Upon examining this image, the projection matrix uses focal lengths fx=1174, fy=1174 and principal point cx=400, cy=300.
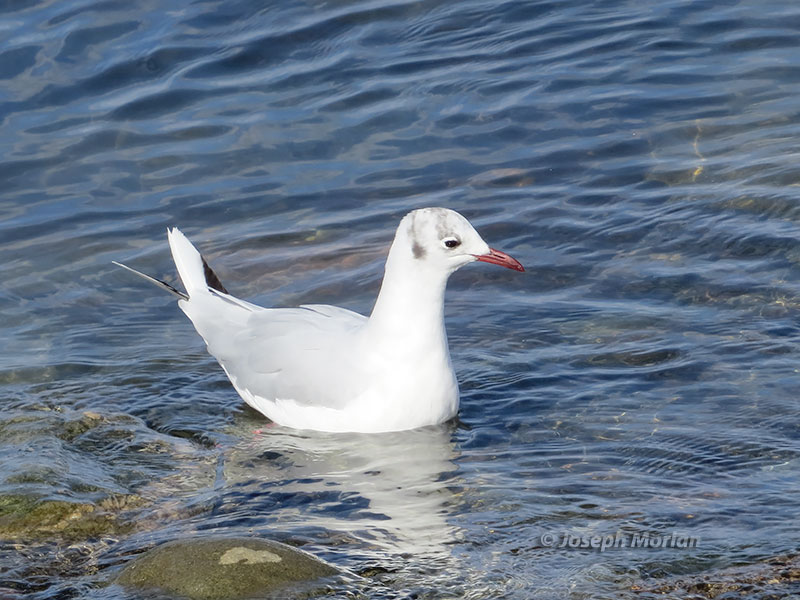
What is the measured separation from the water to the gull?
14 cm

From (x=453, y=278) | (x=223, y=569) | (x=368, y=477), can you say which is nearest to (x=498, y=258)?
(x=368, y=477)

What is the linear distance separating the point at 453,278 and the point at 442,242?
2466mm

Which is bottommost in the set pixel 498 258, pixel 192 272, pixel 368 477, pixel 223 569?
pixel 368 477

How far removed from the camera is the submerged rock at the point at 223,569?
4059 mm

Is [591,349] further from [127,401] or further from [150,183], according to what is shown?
[150,183]

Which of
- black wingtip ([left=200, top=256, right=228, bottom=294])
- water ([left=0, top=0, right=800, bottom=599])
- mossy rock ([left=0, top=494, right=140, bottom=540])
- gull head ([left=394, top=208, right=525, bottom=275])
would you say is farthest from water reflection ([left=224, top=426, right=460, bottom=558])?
black wingtip ([left=200, top=256, right=228, bottom=294])

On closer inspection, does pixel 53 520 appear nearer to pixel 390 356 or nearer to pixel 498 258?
pixel 390 356

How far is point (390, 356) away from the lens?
6.06 metres

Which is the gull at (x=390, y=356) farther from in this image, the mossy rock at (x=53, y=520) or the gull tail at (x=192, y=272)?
the mossy rock at (x=53, y=520)

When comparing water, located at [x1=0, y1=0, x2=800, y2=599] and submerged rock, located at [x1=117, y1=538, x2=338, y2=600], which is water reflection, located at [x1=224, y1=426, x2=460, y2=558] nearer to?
water, located at [x1=0, y1=0, x2=800, y2=599]

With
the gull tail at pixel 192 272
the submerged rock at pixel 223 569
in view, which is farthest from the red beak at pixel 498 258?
the gull tail at pixel 192 272

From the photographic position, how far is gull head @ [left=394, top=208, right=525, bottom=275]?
579 centimetres

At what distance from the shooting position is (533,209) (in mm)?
9016

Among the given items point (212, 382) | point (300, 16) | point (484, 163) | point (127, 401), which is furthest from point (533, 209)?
point (300, 16)
